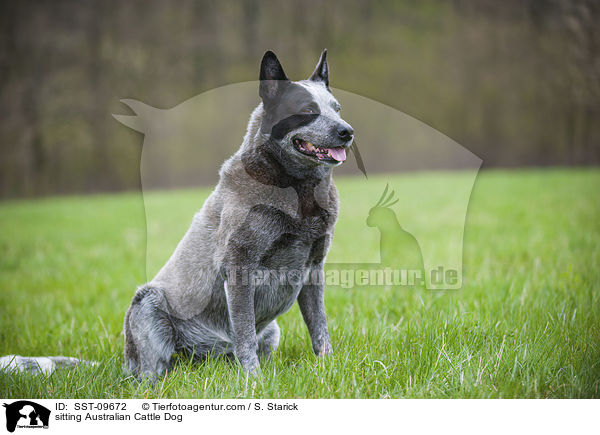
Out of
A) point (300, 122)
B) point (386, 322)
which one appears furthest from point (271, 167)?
point (386, 322)

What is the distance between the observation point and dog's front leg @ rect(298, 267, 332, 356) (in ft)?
7.31

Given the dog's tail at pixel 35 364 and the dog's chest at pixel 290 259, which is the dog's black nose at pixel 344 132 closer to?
the dog's chest at pixel 290 259

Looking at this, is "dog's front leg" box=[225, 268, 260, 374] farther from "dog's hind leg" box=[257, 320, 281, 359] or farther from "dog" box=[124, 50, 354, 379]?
"dog's hind leg" box=[257, 320, 281, 359]

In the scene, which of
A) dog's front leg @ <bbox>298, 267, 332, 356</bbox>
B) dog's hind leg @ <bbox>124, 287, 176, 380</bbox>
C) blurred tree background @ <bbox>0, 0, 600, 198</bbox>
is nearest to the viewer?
dog's hind leg @ <bbox>124, 287, 176, 380</bbox>

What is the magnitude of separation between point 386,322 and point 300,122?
1.36 metres

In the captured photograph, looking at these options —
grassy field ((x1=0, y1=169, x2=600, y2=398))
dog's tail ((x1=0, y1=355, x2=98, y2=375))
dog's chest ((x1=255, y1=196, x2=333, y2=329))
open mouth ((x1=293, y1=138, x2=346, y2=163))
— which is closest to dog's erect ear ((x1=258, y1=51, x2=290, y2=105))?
open mouth ((x1=293, y1=138, x2=346, y2=163))

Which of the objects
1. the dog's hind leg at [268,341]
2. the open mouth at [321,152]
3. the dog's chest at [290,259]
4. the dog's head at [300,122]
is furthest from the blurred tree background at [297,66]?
the dog's hind leg at [268,341]

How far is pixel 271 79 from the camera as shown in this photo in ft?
6.33

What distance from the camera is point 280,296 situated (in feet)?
7.01

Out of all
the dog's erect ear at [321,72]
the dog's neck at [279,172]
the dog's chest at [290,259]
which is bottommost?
the dog's chest at [290,259]
